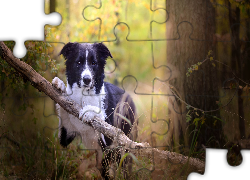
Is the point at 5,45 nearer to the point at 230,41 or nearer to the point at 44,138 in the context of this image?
the point at 44,138

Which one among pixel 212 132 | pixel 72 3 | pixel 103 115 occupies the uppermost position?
pixel 72 3

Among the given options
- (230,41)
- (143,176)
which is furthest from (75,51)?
A: (230,41)

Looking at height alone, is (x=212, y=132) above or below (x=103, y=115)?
below

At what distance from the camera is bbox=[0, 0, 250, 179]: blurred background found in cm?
346

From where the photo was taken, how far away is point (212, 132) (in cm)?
376

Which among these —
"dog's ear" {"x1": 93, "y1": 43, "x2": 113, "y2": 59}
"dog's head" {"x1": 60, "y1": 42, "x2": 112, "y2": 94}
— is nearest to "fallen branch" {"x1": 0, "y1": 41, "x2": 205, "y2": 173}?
"dog's head" {"x1": 60, "y1": 42, "x2": 112, "y2": 94}

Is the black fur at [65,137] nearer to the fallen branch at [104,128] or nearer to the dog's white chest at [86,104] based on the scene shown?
the dog's white chest at [86,104]

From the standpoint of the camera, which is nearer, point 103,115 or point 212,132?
point 103,115

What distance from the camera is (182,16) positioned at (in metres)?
3.70

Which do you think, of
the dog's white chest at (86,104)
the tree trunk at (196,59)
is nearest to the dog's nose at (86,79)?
the dog's white chest at (86,104)

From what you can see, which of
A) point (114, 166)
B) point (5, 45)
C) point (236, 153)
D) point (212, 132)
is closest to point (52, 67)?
point (5, 45)

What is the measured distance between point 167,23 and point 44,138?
2389 mm

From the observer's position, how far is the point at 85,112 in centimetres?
332

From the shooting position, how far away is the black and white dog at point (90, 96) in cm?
333
